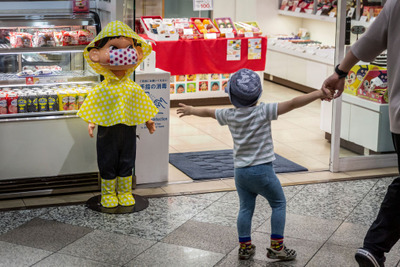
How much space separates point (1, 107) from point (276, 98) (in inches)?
217

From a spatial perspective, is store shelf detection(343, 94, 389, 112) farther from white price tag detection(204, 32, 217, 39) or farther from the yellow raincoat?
white price tag detection(204, 32, 217, 39)

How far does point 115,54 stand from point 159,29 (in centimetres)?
406

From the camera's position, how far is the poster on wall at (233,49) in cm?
940

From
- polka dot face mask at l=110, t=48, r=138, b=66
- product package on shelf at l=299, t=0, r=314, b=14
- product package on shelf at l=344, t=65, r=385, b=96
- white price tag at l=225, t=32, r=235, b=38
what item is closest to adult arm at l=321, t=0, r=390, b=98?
polka dot face mask at l=110, t=48, r=138, b=66

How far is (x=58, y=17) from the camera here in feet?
19.1

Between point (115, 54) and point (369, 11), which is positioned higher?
point (369, 11)

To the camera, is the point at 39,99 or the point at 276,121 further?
the point at 276,121

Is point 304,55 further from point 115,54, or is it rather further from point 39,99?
point 115,54

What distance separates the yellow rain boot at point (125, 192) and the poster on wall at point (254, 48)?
4.55 metres

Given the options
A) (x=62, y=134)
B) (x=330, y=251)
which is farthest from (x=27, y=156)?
(x=330, y=251)

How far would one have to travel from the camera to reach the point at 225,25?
9.69 metres

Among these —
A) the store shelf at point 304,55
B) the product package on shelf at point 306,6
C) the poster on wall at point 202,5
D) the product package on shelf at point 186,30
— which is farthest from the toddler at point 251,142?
the product package on shelf at point 306,6

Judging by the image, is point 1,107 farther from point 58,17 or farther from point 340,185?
point 340,185

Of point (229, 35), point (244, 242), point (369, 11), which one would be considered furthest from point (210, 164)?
point (229, 35)
